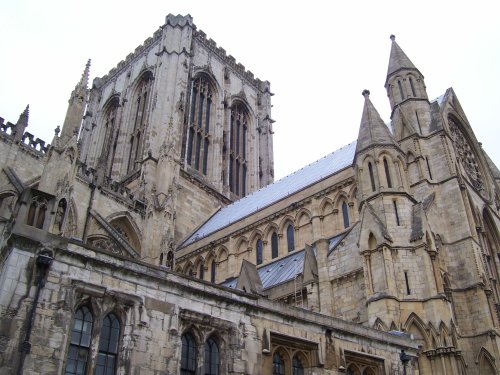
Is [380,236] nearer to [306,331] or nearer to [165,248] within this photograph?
[306,331]

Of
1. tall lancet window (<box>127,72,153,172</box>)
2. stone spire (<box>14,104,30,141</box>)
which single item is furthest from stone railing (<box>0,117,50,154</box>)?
tall lancet window (<box>127,72,153,172</box>)

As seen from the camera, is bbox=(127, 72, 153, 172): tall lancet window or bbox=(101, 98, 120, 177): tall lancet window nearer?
bbox=(127, 72, 153, 172): tall lancet window

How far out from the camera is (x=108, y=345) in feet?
33.9

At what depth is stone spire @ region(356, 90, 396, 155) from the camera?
24109 mm

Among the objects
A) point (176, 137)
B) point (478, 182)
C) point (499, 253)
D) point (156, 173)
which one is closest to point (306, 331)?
point (499, 253)

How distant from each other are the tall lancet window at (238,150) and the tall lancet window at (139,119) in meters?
8.64

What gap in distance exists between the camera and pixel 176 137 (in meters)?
41.9

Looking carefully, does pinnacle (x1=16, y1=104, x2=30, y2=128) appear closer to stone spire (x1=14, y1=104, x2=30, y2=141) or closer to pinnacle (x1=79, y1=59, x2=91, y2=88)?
stone spire (x1=14, y1=104, x2=30, y2=141)

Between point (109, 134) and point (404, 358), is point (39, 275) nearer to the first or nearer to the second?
point (404, 358)

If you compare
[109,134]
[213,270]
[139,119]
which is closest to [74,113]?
[213,270]

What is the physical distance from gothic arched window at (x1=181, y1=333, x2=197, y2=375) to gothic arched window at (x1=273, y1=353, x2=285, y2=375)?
7.59 feet

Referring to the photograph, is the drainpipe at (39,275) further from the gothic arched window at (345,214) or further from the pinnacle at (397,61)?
the pinnacle at (397,61)

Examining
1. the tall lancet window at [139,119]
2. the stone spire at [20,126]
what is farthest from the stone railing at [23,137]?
the tall lancet window at [139,119]

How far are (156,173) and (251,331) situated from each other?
27120mm
